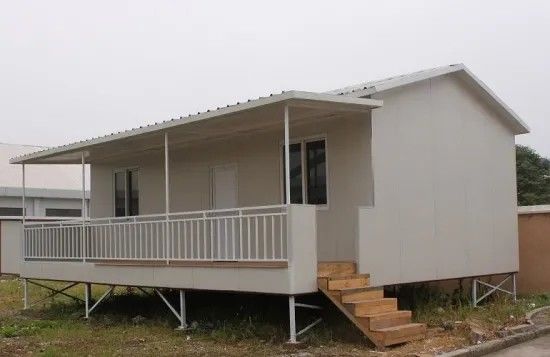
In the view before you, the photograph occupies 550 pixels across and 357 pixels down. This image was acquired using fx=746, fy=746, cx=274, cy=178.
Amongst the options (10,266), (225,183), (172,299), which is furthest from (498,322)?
(10,266)

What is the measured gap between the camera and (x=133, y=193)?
1831 cm

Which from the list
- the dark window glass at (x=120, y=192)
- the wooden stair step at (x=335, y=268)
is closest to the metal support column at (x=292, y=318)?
the wooden stair step at (x=335, y=268)

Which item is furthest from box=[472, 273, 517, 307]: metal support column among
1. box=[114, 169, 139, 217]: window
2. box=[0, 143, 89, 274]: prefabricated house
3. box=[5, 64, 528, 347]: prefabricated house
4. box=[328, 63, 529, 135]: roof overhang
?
box=[0, 143, 89, 274]: prefabricated house

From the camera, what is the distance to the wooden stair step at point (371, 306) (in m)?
10.7

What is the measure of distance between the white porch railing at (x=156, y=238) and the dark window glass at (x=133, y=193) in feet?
7.12

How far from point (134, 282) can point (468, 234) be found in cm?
643

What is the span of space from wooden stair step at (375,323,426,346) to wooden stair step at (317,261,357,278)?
4.11 feet

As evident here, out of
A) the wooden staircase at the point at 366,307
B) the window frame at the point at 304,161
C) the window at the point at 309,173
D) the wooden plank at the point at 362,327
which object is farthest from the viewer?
the window at the point at 309,173

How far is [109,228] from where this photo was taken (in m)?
14.9

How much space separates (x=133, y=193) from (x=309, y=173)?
253 inches

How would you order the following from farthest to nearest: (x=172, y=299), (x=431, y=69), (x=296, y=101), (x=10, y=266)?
1. (x=10, y=266)
2. (x=172, y=299)
3. (x=431, y=69)
4. (x=296, y=101)

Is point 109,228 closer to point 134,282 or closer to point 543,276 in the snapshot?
point 134,282

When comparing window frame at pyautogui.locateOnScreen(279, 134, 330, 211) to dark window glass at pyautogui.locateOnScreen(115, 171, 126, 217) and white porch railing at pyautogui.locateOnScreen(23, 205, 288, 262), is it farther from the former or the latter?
dark window glass at pyautogui.locateOnScreen(115, 171, 126, 217)

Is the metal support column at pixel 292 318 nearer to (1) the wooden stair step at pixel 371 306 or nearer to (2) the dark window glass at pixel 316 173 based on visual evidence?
(1) the wooden stair step at pixel 371 306
